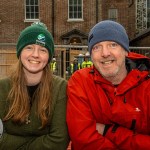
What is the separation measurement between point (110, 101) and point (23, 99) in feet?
2.73

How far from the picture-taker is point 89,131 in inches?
126

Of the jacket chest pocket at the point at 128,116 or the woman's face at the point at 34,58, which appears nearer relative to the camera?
the jacket chest pocket at the point at 128,116

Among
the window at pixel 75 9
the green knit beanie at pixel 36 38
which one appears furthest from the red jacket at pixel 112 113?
the window at pixel 75 9

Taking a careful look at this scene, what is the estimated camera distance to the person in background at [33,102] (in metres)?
3.34

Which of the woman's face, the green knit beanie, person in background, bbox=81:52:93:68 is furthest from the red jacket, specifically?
person in background, bbox=81:52:93:68

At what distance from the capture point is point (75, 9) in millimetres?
25688

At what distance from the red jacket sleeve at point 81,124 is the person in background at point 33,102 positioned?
13cm

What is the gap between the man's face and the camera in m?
3.28

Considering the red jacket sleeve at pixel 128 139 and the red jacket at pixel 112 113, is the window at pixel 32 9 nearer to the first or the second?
the red jacket at pixel 112 113

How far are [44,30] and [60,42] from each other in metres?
21.6

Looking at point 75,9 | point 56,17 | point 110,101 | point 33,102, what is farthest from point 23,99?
point 75,9

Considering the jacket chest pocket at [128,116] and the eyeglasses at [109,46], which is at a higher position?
the eyeglasses at [109,46]

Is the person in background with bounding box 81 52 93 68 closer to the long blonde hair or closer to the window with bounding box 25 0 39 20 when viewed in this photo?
the long blonde hair

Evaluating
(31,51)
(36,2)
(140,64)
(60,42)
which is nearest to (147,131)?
(140,64)
